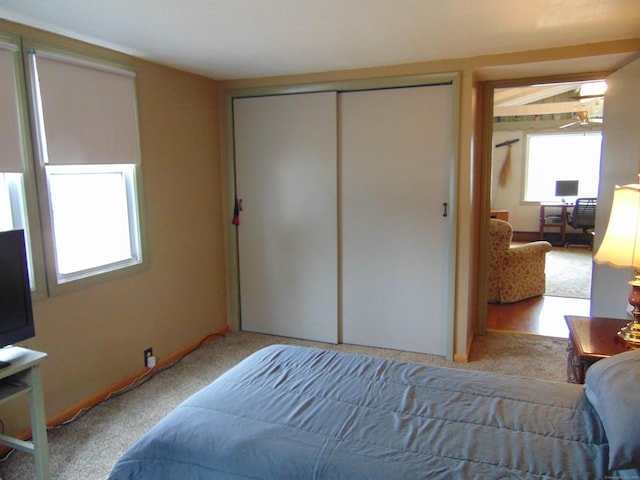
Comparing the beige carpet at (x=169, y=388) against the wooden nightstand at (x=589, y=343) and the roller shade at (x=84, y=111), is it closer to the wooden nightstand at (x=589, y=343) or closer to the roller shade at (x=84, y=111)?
the wooden nightstand at (x=589, y=343)

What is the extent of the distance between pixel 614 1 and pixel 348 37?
130cm

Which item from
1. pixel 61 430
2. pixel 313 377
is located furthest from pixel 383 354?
pixel 61 430

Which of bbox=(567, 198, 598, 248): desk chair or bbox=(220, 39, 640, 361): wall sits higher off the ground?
bbox=(220, 39, 640, 361): wall

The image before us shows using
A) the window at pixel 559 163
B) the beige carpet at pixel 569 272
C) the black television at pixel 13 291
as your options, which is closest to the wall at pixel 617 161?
the beige carpet at pixel 569 272

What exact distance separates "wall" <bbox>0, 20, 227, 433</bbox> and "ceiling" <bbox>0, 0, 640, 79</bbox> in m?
0.29

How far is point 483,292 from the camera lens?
13.1 feet

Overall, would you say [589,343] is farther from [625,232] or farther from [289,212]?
[289,212]

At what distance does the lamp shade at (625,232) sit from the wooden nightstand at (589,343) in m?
0.36

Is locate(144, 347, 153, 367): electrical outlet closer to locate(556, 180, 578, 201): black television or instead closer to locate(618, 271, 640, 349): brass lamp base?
locate(618, 271, 640, 349): brass lamp base

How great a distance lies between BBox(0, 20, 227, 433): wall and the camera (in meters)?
2.61

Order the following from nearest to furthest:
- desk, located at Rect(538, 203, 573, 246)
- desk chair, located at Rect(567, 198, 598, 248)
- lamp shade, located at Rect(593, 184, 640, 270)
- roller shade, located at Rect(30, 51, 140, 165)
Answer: lamp shade, located at Rect(593, 184, 640, 270) → roller shade, located at Rect(30, 51, 140, 165) → desk chair, located at Rect(567, 198, 598, 248) → desk, located at Rect(538, 203, 573, 246)

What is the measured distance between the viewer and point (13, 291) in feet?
6.58

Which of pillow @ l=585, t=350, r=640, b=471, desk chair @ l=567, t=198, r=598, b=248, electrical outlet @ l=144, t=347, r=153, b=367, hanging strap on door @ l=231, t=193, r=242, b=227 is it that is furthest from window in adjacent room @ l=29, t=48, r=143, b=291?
desk chair @ l=567, t=198, r=598, b=248

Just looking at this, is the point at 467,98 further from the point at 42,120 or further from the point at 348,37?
the point at 42,120
